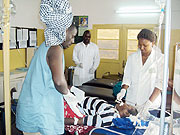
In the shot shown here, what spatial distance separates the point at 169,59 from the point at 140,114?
71cm

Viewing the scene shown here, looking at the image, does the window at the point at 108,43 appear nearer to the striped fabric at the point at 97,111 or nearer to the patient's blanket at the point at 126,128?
the striped fabric at the point at 97,111

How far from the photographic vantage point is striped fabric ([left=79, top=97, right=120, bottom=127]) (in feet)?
4.52

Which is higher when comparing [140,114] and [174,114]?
[174,114]

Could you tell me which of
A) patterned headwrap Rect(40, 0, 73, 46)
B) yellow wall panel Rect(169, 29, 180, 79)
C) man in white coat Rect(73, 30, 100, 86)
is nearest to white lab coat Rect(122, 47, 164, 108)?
yellow wall panel Rect(169, 29, 180, 79)

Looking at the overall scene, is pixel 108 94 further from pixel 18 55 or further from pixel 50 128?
pixel 18 55

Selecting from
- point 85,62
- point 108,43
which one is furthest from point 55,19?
point 108,43

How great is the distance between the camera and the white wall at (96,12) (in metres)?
3.75

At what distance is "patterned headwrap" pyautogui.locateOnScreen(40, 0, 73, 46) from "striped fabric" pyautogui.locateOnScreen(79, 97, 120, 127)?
626 mm

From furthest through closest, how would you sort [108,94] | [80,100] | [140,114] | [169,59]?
[108,94]
[80,100]
[140,114]
[169,59]

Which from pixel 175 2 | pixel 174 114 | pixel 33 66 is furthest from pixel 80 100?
pixel 175 2

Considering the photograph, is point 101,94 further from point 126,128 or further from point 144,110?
point 144,110

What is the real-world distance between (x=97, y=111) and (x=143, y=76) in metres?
0.69

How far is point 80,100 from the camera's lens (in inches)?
70.9

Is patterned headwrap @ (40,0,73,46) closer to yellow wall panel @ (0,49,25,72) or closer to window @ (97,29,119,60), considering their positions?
yellow wall panel @ (0,49,25,72)
